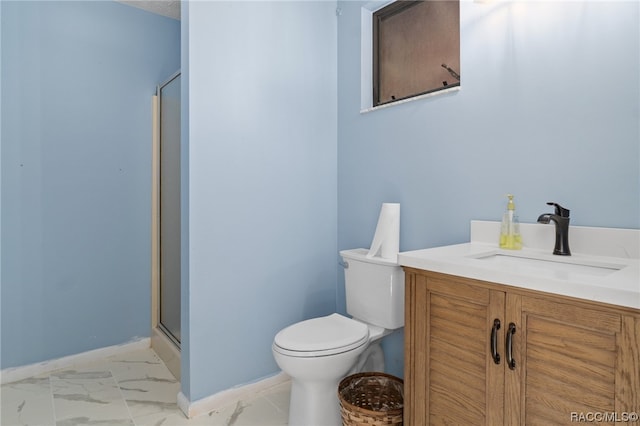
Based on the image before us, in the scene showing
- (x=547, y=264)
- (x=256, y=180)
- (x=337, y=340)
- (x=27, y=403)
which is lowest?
(x=27, y=403)

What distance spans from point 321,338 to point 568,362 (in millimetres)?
933

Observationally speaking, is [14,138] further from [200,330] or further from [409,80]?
[409,80]

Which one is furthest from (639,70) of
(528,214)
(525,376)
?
(525,376)

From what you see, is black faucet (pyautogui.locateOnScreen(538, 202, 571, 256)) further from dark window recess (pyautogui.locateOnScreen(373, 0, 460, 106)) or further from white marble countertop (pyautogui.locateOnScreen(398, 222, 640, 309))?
dark window recess (pyautogui.locateOnScreen(373, 0, 460, 106))

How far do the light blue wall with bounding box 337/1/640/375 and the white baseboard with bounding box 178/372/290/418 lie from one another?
69cm

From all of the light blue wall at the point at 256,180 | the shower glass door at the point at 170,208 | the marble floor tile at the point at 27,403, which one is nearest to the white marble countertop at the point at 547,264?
the light blue wall at the point at 256,180

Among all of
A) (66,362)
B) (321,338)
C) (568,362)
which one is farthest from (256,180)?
(66,362)

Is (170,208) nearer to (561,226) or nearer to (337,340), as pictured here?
(337,340)

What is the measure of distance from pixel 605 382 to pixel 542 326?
0.54 feet

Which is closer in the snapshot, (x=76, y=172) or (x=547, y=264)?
(x=547, y=264)

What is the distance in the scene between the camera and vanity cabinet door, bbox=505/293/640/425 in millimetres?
826

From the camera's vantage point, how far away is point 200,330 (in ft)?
6.03

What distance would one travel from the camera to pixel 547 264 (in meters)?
1.26

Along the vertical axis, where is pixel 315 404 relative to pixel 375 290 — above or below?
below
